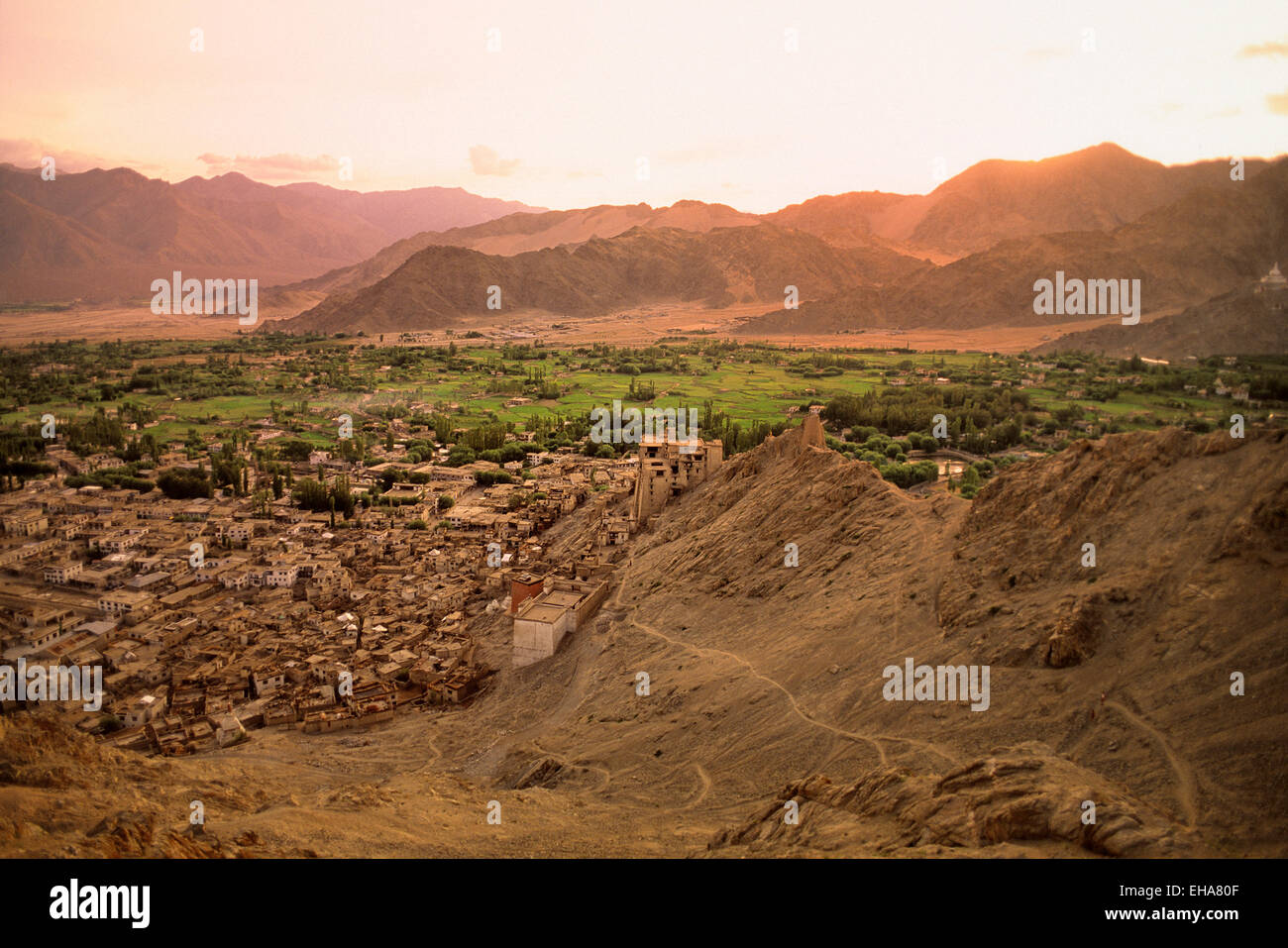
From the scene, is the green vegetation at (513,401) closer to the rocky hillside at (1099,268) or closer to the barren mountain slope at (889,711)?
the barren mountain slope at (889,711)

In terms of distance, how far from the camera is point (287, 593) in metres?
27.7

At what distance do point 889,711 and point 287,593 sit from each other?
21189mm

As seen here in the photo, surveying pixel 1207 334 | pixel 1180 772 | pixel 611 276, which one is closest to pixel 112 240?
pixel 611 276

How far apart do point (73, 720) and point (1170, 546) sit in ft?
68.2

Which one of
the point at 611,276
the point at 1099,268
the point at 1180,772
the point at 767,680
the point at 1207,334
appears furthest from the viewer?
the point at 611,276

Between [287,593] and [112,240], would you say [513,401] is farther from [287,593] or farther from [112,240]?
[112,240]

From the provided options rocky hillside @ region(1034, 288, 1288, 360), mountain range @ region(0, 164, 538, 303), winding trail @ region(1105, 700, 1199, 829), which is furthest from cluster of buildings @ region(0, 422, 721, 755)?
rocky hillside @ region(1034, 288, 1288, 360)

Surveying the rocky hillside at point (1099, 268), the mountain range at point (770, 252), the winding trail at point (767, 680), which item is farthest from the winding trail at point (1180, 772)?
the rocky hillside at point (1099, 268)

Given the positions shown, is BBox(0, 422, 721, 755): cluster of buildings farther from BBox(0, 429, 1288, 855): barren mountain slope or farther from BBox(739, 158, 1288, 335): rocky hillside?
BBox(739, 158, 1288, 335): rocky hillside

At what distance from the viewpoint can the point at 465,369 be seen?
80062 millimetres

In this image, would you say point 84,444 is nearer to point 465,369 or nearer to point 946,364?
point 465,369

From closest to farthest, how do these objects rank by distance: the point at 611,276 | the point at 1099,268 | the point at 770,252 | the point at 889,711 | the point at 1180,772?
the point at 1180,772 < the point at 889,711 < the point at 1099,268 < the point at 611,276 < the point at 770,252

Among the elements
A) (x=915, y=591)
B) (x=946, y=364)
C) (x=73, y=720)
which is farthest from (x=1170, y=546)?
(x=946, y=364)

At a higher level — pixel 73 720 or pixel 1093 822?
pixel 1093 822
